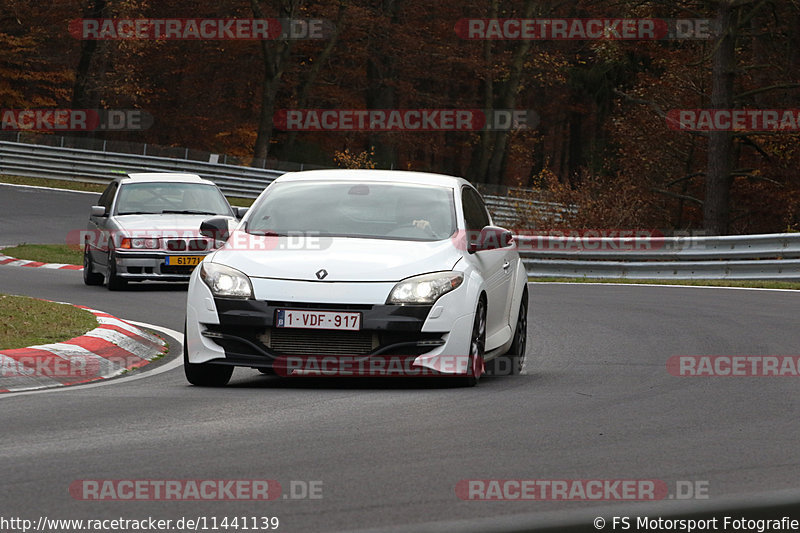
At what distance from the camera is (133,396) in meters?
8.62

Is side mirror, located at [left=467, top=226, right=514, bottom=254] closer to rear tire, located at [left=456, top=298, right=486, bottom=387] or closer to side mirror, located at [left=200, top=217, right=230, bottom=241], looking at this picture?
rear tire, located at [left=456, top=298, right=486, bottom=387]

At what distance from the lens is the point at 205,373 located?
9.37 m

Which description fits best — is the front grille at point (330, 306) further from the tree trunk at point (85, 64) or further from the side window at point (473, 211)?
the tree trunk at point (85, 64)

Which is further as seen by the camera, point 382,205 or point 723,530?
point 382,205

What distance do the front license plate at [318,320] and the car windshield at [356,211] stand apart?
105cm

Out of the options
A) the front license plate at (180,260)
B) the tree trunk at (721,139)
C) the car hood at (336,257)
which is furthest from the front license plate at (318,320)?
the tree trunk at (721,139)

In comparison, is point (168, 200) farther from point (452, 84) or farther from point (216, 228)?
point (452, 84)

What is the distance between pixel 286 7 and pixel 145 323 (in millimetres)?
37782

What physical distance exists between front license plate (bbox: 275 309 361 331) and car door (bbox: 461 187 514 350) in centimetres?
128

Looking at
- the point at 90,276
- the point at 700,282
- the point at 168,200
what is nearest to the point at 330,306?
the point at 90,276

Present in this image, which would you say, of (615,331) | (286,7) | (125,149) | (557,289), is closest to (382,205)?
(615,331)

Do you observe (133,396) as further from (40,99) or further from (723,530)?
(40,99)

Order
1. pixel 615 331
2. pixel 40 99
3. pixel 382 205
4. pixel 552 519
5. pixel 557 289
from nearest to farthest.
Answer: pixel 552 519 → pixel 382 205 → pixel 615 331 → pixel 557 289 → pixel 40 99

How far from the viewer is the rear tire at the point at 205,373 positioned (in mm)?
9297
